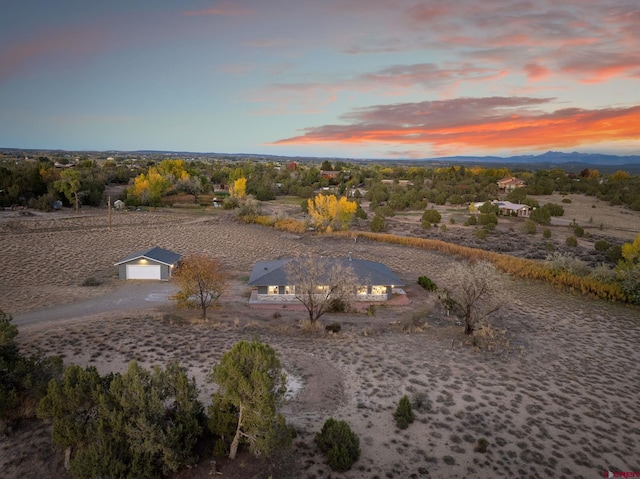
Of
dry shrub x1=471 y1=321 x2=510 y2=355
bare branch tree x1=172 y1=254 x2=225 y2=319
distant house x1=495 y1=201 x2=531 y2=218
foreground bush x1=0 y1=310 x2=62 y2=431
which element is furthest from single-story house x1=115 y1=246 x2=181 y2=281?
distant house x1=495 y1=201 x2=531 y2=218

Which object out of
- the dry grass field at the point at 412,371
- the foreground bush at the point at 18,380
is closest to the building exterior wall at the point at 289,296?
the dry grass field at the point at 412,371

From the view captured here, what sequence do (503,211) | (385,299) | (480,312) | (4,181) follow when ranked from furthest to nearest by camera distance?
(503,211)
(4,181)
(385,299)
(480,312)

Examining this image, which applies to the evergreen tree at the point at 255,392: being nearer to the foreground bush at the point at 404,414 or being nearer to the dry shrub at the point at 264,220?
the foreground bush at the point at 404,414

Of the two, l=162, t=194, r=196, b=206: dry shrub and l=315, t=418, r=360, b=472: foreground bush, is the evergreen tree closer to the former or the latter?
l=315, t=418, r=360, b=472: foreground bush

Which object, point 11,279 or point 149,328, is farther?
point 11,279

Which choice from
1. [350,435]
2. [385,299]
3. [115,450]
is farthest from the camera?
[385,299]

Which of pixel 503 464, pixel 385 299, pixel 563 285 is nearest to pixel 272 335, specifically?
pixel 385 299

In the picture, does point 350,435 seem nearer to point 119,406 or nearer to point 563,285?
point 119,406

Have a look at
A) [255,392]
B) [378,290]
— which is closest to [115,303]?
[378,290]
